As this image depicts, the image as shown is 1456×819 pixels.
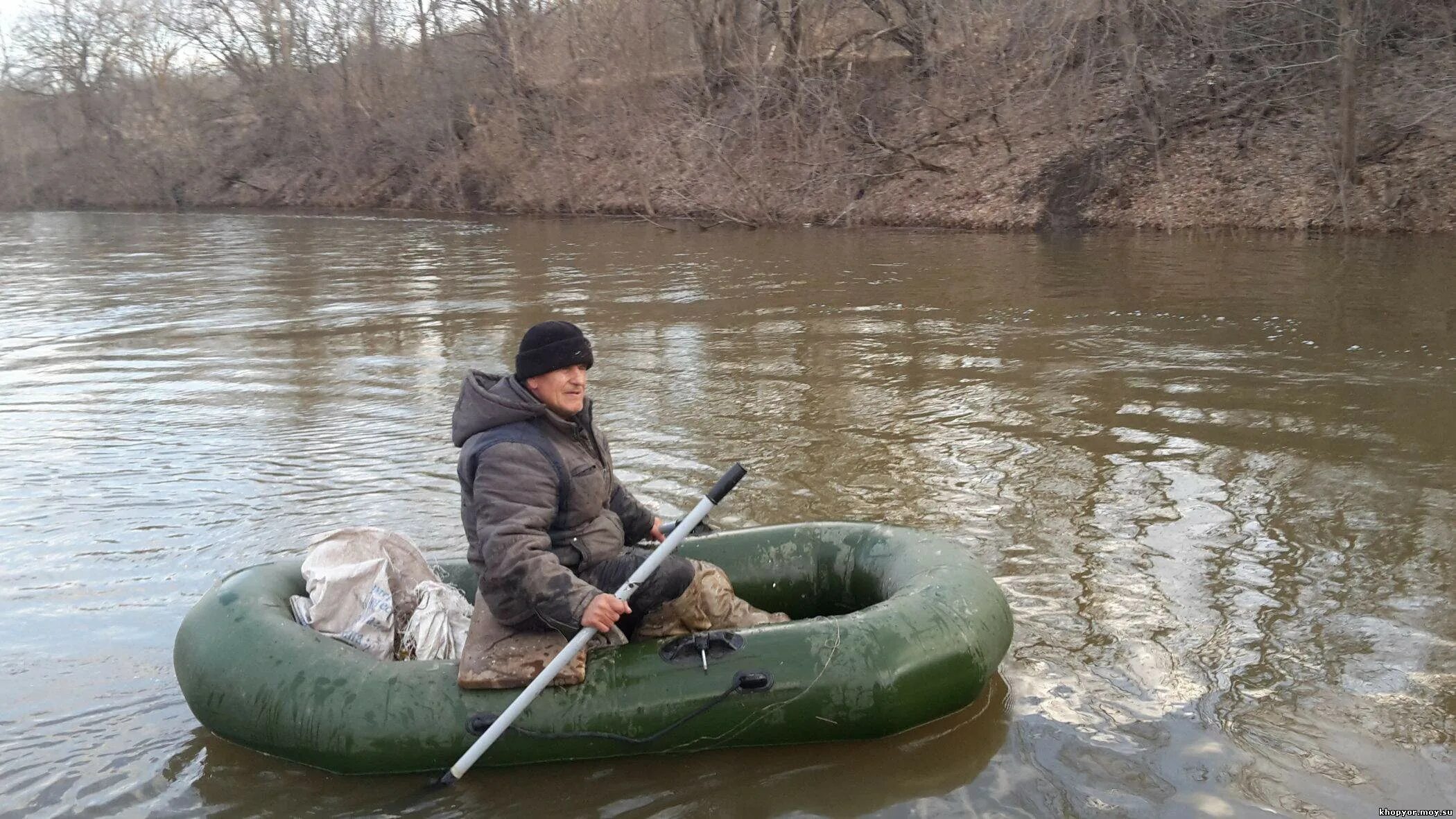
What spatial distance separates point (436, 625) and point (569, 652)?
790 millimetres

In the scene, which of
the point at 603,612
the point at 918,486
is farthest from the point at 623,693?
the point at 918,486

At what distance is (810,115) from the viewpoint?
24703 millimetres

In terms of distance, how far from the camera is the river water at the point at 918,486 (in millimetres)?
3922

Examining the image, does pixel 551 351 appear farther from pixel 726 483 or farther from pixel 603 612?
pixel 603 612

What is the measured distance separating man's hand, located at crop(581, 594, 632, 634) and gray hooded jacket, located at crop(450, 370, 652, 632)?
1.7 inches

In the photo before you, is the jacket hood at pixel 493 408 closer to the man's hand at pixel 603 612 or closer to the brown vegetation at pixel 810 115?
the man's hand at pixel 603 612

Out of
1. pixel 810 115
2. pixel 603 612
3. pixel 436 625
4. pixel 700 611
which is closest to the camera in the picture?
pixel 603 612

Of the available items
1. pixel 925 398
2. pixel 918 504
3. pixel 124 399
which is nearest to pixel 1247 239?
pixel 925 398

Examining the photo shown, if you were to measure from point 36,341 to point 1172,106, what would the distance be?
1723cm

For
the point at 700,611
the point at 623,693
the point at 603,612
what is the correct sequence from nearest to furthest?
the point at 603,612
the point at 623,693
the point at 700,611

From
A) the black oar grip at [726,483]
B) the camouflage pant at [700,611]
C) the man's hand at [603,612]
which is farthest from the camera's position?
the camouflage pant at [700,611]

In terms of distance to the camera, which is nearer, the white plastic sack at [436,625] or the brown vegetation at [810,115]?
the white plastic sack at [436,625]

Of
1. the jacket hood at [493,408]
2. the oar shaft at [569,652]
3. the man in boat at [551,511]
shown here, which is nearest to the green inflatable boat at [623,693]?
the oar shaft at [569,652]

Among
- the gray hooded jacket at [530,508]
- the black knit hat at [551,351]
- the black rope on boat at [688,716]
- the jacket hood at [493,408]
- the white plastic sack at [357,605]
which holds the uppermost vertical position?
the black knit hat at [551,351]
